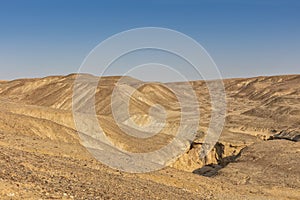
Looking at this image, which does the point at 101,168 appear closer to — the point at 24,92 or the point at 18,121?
the point at 18,121

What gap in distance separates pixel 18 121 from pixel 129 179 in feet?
40.9

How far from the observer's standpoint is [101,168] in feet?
47.0

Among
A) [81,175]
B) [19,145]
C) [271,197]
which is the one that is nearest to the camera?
[81,175]

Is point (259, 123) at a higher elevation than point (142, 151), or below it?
higher

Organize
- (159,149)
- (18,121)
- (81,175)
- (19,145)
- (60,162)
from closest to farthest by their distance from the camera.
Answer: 1. (81,175)
2. (60,162)
3. (19,145)
4. (18,121)
5. (159,149)

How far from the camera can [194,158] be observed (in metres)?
34.0

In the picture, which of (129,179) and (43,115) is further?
(43,115)

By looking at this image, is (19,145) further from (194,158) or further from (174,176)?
(194,158)

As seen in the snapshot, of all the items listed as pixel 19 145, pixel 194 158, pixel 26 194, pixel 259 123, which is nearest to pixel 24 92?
pixel 259 123

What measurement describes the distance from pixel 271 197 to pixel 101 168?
8.14 m

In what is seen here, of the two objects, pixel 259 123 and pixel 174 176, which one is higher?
pixel 259 123

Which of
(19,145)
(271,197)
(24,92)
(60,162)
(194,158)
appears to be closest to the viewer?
(60,162)

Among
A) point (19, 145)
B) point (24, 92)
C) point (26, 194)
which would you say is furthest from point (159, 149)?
point (24, 92)

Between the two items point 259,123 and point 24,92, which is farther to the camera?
point 24,92
